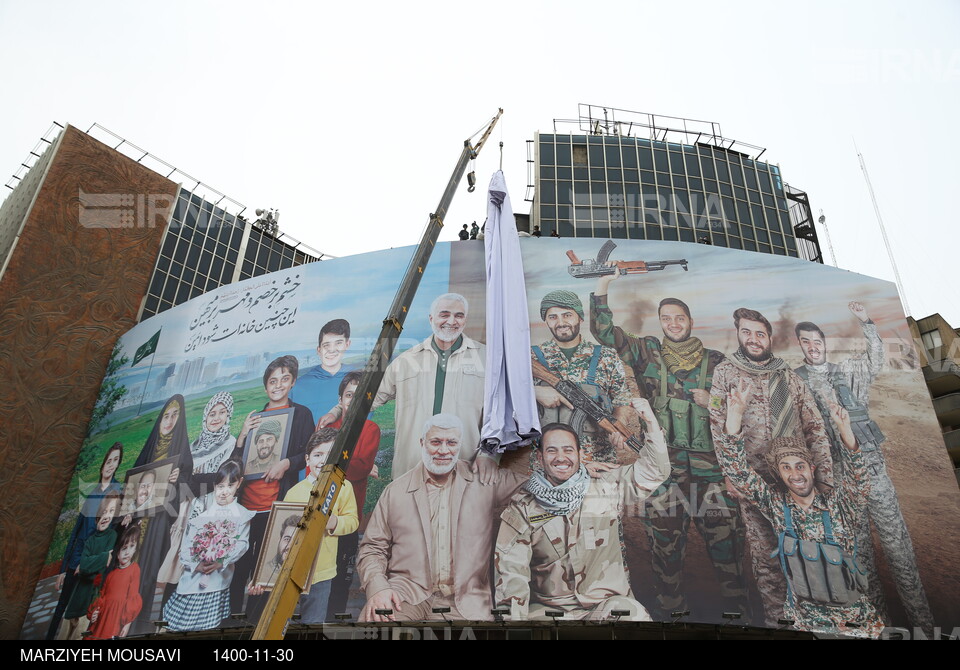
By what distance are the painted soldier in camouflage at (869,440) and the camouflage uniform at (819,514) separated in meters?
0.30

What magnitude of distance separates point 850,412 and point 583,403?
753 centimetres

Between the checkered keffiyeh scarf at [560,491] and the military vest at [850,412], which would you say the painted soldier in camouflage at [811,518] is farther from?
the checkered keffiyeh scarf at [560,491]

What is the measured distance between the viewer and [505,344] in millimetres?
20438

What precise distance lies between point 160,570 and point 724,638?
1543cm

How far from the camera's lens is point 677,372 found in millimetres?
20594

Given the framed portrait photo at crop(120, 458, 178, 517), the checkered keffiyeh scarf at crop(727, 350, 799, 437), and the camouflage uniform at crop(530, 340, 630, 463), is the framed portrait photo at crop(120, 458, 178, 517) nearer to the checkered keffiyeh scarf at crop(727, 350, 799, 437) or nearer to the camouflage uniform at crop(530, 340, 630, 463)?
the camouflage uniform at crop(530, 340, 630, 463)

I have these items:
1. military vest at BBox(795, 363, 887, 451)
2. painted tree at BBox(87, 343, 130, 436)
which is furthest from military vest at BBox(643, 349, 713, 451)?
painted tree at BBox(87, 343, 130, 436)

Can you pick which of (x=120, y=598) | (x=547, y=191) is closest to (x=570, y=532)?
(x=120, y=598)

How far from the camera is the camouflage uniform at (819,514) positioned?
17.3 m

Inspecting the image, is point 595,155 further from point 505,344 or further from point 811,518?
point 811,518

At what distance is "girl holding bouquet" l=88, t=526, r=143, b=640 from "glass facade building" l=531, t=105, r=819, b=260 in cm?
1986

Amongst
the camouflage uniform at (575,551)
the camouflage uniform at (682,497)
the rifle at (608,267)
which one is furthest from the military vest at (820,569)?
the rifle at (608,267)
